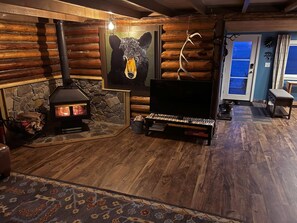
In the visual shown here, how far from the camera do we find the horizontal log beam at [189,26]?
4121mm

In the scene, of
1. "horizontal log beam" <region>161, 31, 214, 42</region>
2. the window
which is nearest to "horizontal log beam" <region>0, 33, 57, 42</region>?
"horizontal log beam" <region>161, 31, 214, 42</region>

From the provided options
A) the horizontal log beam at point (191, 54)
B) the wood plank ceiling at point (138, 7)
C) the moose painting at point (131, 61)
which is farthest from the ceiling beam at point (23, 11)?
the horizontal log beam at point (191, 54)

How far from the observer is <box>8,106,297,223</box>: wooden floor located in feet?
8.79

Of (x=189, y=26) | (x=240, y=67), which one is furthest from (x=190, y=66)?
(x=240, y=67)

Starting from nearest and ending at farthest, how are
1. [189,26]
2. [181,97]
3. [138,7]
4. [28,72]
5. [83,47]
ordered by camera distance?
[138,7] → [189,26] → [181,97] → [28,72] → [83,47]

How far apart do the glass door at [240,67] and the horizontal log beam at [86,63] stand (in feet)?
13.8

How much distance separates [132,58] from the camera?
15.6 feet

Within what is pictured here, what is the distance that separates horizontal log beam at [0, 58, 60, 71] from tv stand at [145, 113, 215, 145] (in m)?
2.62

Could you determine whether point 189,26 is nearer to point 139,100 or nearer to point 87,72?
point 139,100

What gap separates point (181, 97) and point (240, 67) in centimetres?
398

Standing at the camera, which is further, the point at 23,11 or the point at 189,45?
the point at 189,45

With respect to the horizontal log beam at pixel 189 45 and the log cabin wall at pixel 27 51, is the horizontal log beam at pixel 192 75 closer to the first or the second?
the horizontal log beam at pixel 189 45

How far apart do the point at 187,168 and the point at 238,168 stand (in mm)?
777

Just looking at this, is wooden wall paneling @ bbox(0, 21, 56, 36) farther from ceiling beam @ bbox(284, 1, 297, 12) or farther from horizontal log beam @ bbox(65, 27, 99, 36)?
ceiling beam @ bbox(284, 1, 297, 12)
